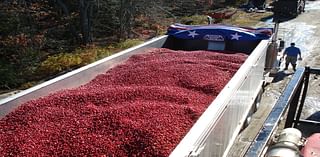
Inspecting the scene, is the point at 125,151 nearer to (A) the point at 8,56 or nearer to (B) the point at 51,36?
(A) the point at 8,56

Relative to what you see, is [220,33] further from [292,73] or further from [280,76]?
[292,73]

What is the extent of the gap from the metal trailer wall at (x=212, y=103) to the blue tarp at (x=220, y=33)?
1.12m

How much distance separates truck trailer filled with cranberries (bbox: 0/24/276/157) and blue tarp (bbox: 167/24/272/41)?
116 cm

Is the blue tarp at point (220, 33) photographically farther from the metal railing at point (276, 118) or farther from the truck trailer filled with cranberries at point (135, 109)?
the metal railing at point (276, 118)

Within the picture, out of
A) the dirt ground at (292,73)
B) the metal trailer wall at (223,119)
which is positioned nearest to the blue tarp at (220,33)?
the metal trailer wall at (223,119)

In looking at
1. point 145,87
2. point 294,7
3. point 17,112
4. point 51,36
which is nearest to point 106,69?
point 145,87

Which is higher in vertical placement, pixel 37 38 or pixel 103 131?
pixel 103 131

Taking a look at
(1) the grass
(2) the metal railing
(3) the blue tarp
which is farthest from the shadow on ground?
(1) the grass

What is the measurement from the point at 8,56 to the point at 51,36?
472 cm

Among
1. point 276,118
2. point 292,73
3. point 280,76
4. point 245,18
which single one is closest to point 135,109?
point 276,118

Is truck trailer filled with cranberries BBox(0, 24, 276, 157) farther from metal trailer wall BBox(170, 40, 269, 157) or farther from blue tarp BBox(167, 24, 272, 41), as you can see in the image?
blue tarp BBox(167, 24, 272, 41)

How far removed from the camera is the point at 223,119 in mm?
3879

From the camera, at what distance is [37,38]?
16.6 m

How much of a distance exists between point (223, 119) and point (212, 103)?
1.18 feet
